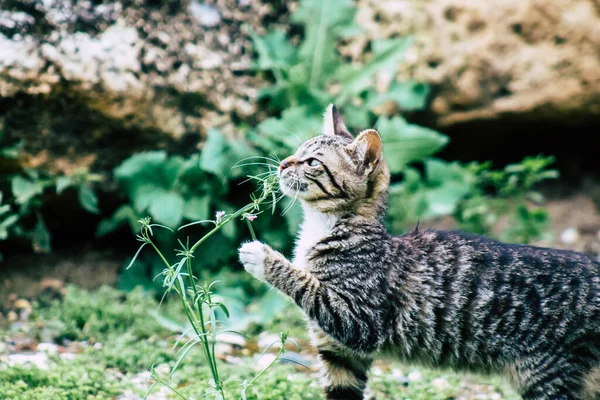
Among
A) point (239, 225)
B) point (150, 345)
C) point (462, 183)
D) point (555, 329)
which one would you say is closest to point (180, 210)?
point (239, 225)

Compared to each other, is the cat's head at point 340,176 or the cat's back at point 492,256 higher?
the cat's head at point 340,176

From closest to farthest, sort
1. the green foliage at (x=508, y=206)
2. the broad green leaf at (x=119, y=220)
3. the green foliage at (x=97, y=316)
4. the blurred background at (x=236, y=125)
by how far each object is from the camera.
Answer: the green foliage at (x=97, y=316) → the blurred background at (x=236, y=125) → the broad green leaf at (x=119, y=220) → the green foliage at (x=508, y=206)

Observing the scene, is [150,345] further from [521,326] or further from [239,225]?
[521,326]

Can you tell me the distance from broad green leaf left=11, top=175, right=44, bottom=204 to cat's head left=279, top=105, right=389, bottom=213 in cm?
251

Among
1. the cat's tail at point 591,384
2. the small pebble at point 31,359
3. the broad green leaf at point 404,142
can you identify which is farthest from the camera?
the broad green leaf at point 404,142

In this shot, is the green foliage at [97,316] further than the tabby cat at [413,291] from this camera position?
Yes

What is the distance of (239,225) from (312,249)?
8.04ft

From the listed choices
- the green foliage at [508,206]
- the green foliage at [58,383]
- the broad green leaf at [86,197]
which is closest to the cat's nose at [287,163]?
the green foliage at [58,383]

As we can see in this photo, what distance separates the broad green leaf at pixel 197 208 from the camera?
5340mm

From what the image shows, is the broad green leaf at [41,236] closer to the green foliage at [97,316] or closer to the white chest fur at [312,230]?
the green foliage at [97,316]

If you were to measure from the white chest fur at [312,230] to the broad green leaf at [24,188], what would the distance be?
8.33ft

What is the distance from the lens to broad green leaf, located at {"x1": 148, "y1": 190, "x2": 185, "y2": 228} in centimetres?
516

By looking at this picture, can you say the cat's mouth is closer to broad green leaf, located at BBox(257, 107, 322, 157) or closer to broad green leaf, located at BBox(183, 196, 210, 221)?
broad green leaf, located at BBox(257, 107, 322, 157)

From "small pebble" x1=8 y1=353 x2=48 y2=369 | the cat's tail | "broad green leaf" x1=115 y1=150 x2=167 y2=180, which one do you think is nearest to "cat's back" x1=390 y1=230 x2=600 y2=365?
the cat's tail
